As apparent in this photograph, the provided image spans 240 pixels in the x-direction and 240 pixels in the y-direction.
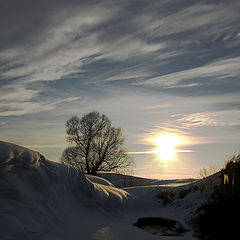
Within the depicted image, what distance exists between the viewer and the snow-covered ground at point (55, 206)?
388cm

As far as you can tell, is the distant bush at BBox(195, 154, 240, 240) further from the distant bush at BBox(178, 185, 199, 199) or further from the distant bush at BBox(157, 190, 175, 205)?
the distant bush at BBox(157, 190, 175, 205)

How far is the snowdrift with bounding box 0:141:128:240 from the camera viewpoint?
381cm

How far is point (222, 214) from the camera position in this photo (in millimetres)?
5066

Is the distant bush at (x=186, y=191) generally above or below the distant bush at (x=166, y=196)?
above

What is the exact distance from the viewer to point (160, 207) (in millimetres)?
7012

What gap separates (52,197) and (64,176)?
1.91 ft

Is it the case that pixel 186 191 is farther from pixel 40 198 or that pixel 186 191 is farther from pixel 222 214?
pixel 40 198

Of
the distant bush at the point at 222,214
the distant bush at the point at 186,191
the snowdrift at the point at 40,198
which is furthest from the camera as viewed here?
the distant bush at the point at 186,191

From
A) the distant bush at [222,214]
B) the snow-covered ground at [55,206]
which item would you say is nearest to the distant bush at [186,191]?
the snow-covered ground at [55,206]

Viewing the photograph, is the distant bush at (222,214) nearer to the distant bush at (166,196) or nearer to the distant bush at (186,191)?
the distant bush at (186,191)

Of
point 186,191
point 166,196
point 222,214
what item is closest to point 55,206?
point 222,214

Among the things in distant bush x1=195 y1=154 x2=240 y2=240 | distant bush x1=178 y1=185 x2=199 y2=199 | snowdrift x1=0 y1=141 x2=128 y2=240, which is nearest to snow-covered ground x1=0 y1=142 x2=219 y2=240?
snowdrift x1=0 y1=141 x2=128 y2=240

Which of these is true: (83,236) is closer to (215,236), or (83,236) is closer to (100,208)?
(100,208)

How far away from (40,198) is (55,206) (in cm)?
32
